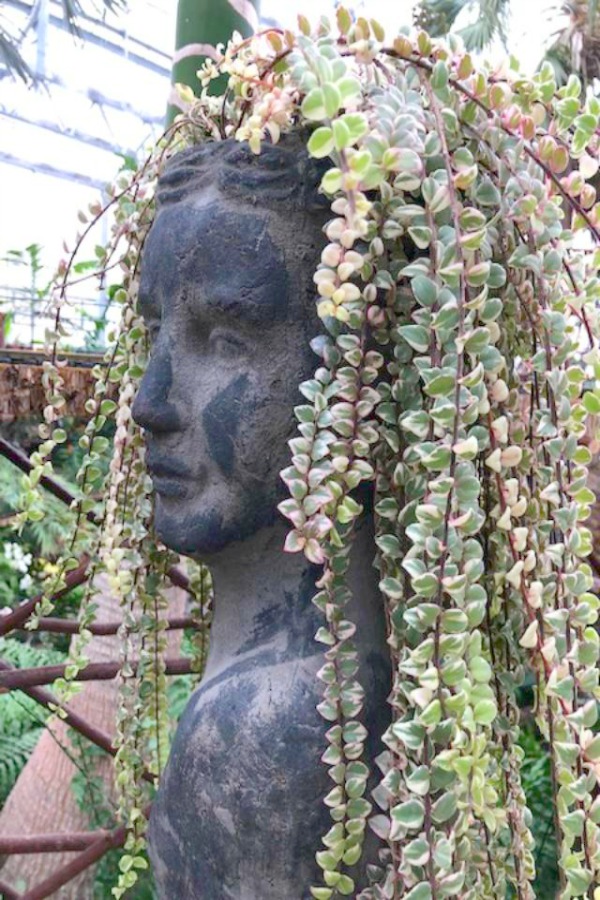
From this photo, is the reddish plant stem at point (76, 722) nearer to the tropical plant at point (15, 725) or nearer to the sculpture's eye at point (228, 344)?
the sculpture's eye at point (228, 344)

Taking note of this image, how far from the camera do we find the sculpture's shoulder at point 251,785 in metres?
0.77

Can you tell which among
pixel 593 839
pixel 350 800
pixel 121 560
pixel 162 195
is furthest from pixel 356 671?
pixel 162 195

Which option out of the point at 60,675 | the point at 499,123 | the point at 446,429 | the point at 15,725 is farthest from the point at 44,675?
the point at 15,725

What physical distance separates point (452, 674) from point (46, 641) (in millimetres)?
4441

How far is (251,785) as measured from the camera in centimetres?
79

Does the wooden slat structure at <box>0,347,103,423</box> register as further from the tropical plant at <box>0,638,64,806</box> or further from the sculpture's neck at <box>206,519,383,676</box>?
the tropical plant at <box>0,638,64,806</box>

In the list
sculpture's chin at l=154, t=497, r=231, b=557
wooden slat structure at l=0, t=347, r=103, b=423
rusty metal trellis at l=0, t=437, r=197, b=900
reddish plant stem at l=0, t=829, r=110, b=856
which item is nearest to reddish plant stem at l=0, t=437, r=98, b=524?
rusty metal trellis at l=0, t=437, r=197, b=900

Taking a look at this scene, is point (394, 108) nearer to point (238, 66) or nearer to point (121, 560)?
point (238, 66)

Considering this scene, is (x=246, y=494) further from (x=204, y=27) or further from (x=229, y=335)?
(x=204, y=27)

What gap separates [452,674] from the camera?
2.05 ft

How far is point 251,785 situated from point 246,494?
0.26 metres

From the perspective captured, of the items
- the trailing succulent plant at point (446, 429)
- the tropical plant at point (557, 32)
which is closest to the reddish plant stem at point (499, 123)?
the trailing succulent plant at point (446, 429)

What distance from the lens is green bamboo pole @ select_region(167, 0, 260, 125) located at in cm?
149

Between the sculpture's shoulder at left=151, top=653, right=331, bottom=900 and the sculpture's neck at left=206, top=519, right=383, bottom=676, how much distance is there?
3 centimetres
